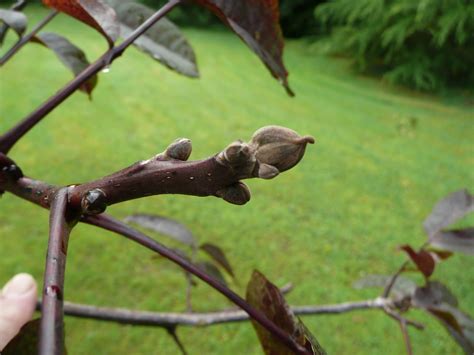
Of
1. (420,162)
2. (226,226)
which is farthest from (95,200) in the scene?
(420,162)

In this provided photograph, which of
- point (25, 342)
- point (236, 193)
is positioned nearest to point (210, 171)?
point (236, 193)

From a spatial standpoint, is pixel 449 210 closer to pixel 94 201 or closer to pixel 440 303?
pixel 440 303

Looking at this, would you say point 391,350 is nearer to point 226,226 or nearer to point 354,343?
point 354,343

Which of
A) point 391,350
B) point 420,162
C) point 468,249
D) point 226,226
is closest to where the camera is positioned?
point 468,249

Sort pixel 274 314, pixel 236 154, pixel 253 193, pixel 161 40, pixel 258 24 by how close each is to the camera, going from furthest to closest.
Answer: pixel 253 193
pixel 161 40
pixel 258 24
pixel 274 314
pixel 236 154

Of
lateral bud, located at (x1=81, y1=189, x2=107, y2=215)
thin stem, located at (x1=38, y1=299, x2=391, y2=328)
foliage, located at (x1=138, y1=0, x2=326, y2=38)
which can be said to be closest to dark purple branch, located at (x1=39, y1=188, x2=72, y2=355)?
lateral bud, located at (x1=81, y1=189, x2=107, y2=215)

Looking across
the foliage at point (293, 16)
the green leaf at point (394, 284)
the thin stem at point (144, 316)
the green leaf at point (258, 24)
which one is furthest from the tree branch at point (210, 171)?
the foliage at point (293, 16)
